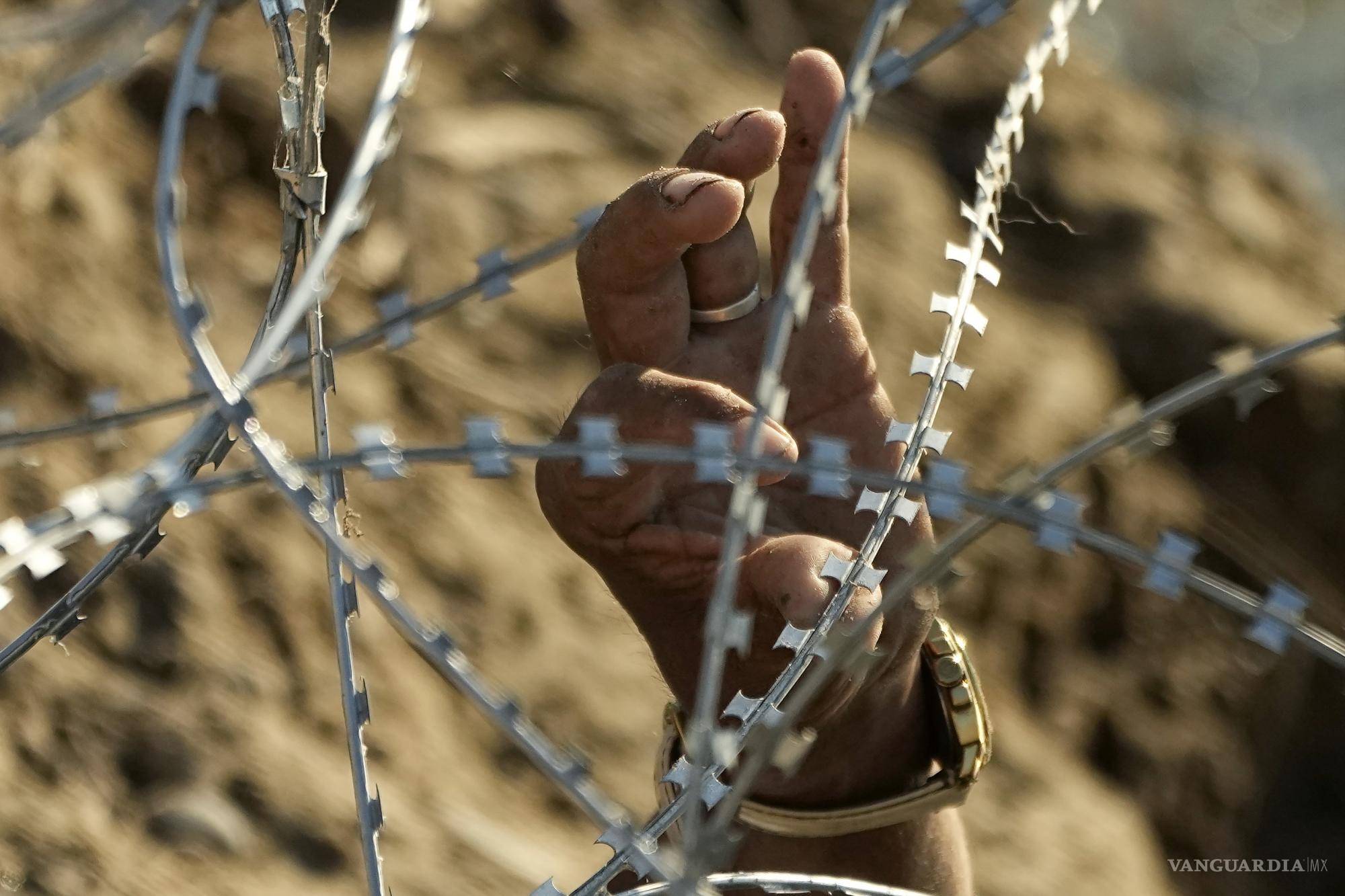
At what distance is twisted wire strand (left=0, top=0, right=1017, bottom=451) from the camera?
47.0 inches

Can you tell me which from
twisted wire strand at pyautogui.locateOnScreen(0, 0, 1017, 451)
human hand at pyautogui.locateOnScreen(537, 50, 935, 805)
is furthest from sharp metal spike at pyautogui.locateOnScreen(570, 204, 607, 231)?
human hand at pyautogui.locateOnScreen(537, 50, 935, 805)

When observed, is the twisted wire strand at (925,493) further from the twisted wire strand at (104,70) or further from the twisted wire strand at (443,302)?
the twisted wire strand at (104,70)

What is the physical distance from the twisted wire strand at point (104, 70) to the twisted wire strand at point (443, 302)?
265 mm

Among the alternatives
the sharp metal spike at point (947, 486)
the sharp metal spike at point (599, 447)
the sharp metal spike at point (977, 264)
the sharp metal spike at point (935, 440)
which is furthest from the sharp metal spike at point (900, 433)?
the sharp metal spike at point (599, 447)

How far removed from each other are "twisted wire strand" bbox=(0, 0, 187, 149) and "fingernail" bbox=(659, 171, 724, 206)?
1.45 feet

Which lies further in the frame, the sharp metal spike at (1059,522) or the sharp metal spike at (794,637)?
the sharp metal spike at (794,637)

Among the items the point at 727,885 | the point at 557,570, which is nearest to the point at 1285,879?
the point at 557,570

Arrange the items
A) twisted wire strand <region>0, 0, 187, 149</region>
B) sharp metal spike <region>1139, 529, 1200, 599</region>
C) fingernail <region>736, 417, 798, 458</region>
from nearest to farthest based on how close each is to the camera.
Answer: sharp metal spike <region>1139, 529, 1200, 599</region> → fingernail <region>736, 417, 798, 458</region> → twisted wire strand <region>0, 0, 187, 149</region>

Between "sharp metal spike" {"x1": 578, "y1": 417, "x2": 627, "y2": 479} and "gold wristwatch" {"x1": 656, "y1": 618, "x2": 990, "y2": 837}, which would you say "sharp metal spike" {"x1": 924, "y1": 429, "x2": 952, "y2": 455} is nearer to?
"gold wristwatch" {"x1": 656, "y1": 618, "x2": 990, "y2": 837}

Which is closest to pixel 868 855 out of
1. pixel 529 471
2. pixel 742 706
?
pixel 742 706

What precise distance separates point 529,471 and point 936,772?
2493mm

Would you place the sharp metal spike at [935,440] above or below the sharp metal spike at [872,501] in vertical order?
above

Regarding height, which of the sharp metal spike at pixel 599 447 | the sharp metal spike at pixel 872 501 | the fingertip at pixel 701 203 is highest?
the fingertip at pixel 701 203

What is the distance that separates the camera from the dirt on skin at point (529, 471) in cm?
309
